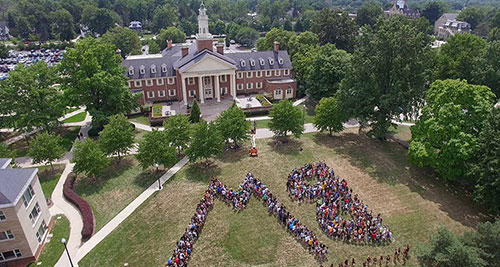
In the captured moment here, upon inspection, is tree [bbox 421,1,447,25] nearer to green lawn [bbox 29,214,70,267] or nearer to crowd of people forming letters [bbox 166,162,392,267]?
crowd of people forming letters [bbox 166,162,392,267]

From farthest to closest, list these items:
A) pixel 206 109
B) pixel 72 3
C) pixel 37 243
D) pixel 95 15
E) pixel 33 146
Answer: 1. pixel 72 3
2. pixel 95 15
3. pixel 206 109
4. pixel 33 146
5. pixel 37 243

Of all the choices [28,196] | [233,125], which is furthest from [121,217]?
[233,125]

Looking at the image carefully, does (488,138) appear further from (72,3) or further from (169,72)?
(72,3)

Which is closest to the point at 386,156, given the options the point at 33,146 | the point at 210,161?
the point at 210,161

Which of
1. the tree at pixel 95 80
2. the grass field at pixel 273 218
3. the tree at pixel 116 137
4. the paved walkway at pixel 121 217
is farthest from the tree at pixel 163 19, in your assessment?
the paved walkway at pixel 121 217

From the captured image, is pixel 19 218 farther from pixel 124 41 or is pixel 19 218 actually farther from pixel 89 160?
pixel 124 41

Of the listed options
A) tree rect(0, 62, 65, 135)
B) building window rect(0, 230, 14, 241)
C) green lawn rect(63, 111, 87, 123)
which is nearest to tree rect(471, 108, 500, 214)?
building window rect(0, 230, 14, 241)

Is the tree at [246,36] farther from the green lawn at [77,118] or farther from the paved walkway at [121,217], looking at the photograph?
the paved walkway at [121,217]
